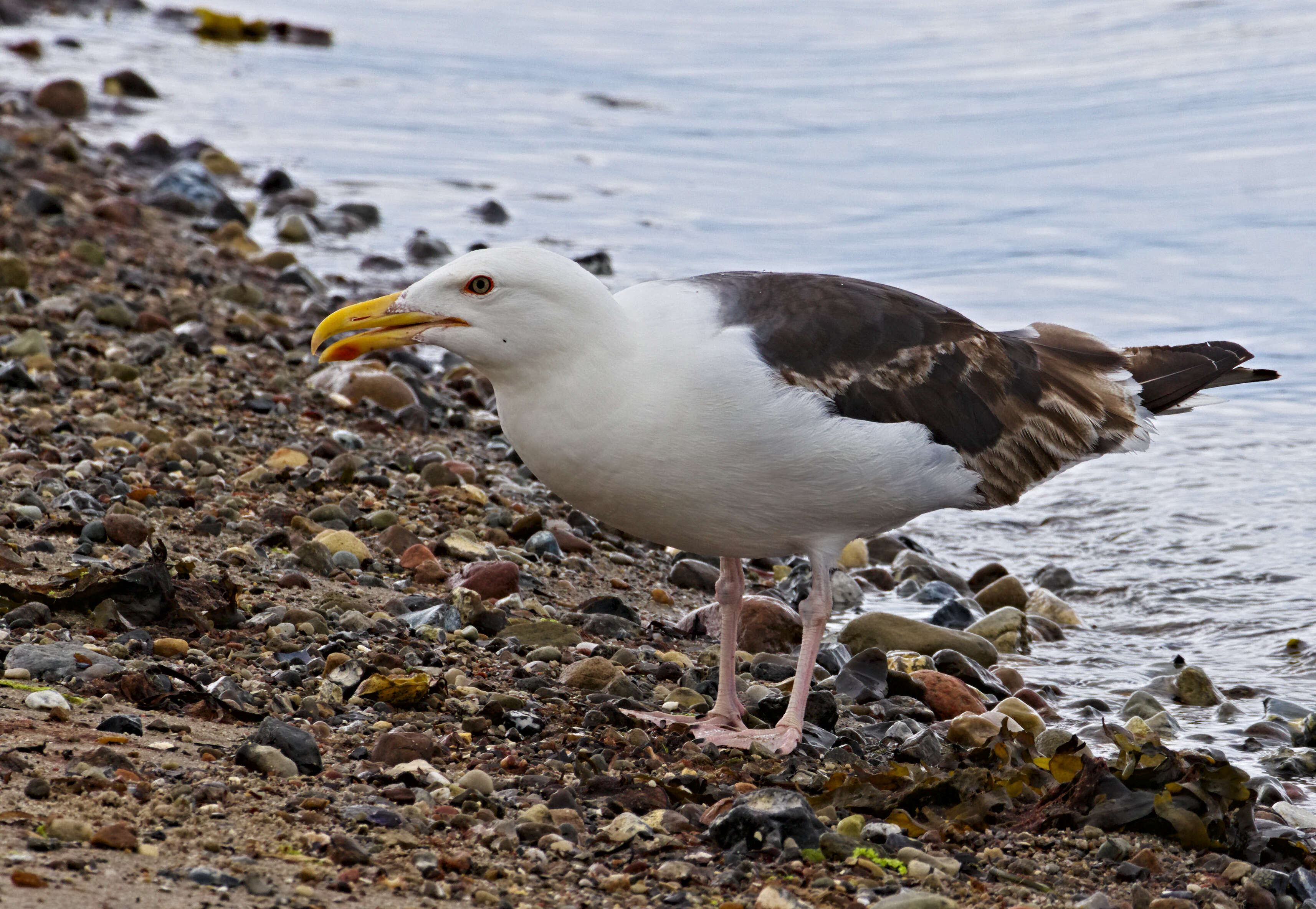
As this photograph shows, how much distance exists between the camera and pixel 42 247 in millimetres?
11211

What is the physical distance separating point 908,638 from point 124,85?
16.5 meters

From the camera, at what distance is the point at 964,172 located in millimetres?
19141

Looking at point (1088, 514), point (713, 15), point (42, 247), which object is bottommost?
point (1088, 514)

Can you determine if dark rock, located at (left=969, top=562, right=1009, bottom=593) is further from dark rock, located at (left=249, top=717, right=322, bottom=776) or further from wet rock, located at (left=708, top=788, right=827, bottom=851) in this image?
dark rock, located at (left=249, top=717, right=322, bottom=776)

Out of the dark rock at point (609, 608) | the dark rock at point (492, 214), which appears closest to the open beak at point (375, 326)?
the dark rock at point (609, 608)

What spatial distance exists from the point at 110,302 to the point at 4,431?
2.56 m

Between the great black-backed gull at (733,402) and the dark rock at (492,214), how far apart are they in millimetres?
10528

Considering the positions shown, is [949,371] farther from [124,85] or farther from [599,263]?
[124,85]

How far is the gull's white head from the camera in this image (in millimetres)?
5508

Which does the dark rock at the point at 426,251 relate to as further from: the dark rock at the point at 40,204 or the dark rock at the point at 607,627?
the dark rock at the point at 607,627

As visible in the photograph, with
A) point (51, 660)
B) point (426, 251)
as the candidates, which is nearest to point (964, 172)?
point (426, 251)

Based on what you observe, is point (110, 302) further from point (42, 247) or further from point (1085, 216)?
point (1085, 216)

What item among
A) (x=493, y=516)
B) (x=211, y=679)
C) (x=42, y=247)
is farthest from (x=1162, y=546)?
(x=42, y=247)

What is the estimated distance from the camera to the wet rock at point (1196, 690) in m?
7.28
